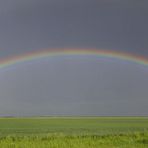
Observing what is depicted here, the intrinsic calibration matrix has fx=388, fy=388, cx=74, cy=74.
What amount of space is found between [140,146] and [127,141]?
333 cm

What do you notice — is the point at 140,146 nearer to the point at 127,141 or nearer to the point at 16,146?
the point at 127,141

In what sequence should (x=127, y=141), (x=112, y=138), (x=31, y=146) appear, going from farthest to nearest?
(x=112, y=138) → (x=127, y=141) → (x=31, y=146)

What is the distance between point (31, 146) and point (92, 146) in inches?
155

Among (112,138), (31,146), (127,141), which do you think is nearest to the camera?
(31,146)

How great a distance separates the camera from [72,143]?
2603cm

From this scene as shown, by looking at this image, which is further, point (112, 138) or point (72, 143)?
point (112, 138)

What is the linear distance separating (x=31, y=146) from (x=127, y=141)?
739 cm

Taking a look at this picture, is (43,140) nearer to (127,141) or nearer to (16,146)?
(16,146)

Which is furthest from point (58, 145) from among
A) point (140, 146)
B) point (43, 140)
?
point (140, 146)

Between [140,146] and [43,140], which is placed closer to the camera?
[140,146]

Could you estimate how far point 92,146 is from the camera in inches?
991

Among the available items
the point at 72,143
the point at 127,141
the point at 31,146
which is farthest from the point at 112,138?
the point at 31,146

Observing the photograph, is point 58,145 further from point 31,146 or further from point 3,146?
point 3,146

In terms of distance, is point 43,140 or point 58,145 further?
point 43,140
